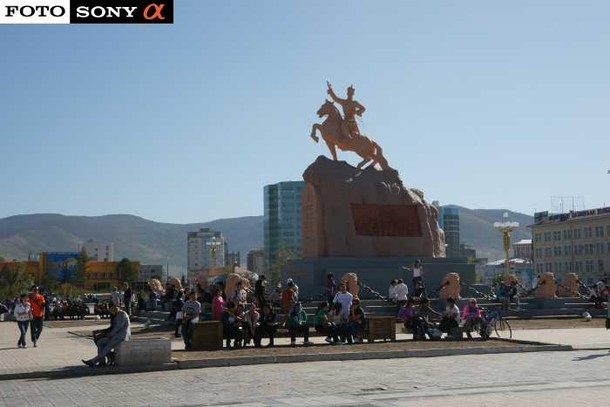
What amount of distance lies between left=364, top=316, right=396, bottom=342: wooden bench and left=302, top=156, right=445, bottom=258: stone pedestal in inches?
473

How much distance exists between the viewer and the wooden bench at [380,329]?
2027cm

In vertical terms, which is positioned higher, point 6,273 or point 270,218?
point 270,218

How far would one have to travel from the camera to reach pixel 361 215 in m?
33.2

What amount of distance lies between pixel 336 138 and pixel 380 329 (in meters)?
15.2

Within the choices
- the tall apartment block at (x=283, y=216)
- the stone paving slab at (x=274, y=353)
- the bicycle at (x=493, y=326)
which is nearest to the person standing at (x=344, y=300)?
the stone paving slab at (x=274, y=353)

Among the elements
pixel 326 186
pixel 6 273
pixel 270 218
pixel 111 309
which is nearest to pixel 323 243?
pixel 326 186

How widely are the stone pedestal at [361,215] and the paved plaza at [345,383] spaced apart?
15313 mm

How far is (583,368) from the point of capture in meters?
14.9

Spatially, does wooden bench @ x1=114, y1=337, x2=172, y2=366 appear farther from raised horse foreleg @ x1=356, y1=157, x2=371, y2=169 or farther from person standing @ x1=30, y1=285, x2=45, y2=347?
raised horse foreleg @ x1=356, y1=157, x2=371, y2=169

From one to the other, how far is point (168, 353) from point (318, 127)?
65.1ft

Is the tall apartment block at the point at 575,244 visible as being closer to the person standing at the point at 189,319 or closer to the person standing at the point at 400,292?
the person standing at the point at 400,292

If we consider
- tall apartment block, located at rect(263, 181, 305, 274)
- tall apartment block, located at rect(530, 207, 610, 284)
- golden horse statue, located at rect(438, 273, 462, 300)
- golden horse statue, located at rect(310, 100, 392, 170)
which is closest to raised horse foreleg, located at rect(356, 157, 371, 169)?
golden horse statue, located at rect(310, 100, 392, 170)

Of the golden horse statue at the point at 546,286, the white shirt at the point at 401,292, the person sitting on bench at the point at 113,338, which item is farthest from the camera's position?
the golden horse statue at the point at 546,286

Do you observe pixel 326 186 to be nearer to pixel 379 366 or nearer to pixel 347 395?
pixel 379 366
